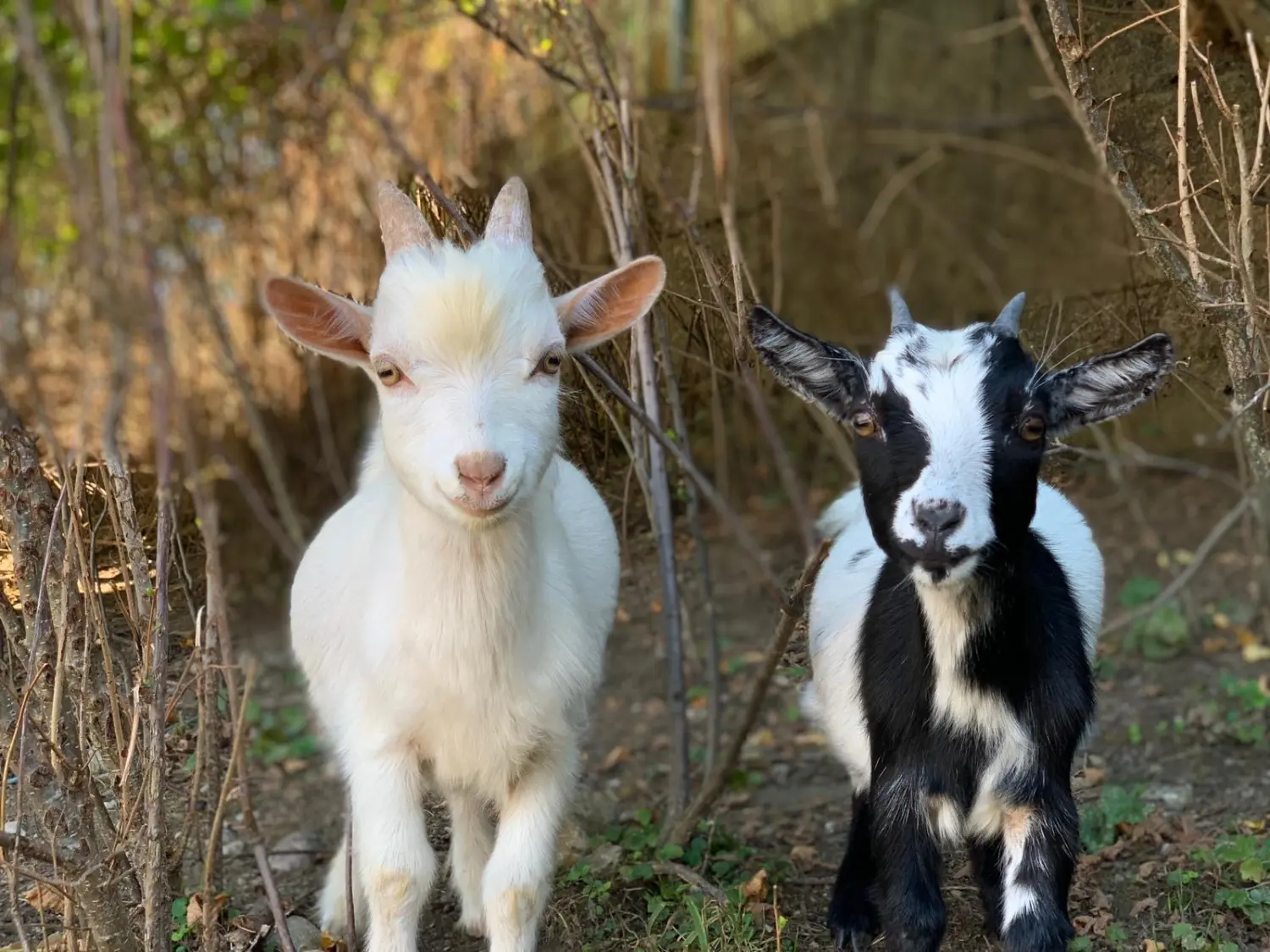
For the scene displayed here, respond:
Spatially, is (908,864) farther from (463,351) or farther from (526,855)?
(463,351)

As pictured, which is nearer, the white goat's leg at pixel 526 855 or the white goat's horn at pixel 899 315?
the white goat's leg at pixel 526 855

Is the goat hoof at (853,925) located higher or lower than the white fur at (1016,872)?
lower

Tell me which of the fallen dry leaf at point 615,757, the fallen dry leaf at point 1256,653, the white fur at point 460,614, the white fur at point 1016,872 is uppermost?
the white fur at point 460,614

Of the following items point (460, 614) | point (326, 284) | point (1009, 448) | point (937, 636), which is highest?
point (326, 284)

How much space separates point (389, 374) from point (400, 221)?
1.87 feet

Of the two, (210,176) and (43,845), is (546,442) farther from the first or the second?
(210,176)

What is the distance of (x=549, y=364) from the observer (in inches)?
126

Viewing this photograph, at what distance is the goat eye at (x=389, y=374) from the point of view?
3113 mm

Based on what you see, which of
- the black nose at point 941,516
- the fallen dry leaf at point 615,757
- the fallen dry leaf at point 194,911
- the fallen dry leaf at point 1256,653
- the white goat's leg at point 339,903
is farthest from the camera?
the fallen dry leaf at point 1256,653

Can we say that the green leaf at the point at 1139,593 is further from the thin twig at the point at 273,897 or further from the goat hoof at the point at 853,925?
the thin twig at the point at 273,897

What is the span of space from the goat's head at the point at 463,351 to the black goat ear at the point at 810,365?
35 centimetres

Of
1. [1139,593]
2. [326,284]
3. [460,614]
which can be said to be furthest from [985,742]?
[326,284]

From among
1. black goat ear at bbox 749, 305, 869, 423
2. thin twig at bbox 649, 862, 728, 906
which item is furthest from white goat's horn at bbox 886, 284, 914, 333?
thin twig at bbox 649, 862, 728, 906

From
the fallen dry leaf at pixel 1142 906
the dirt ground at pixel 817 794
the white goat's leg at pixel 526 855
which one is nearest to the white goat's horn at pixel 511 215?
the white goat's leg at pixel 526 855
